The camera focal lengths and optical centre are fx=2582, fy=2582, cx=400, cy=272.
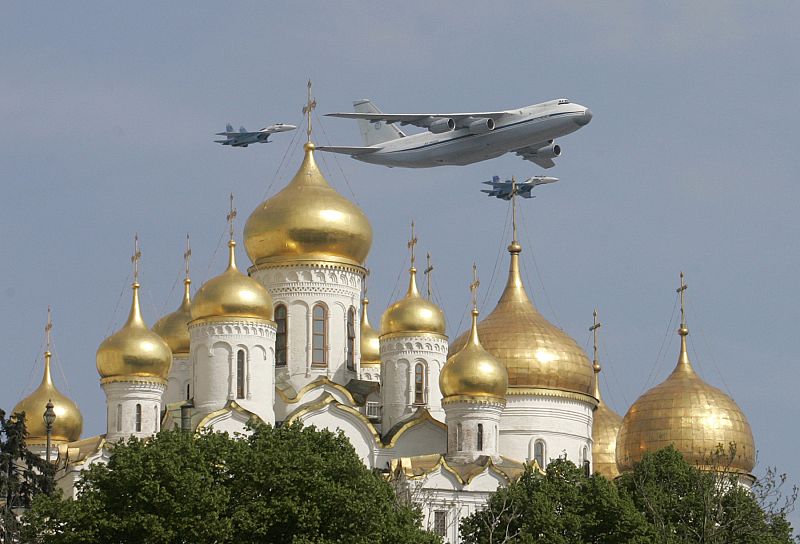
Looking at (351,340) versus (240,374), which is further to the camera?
(351,340)

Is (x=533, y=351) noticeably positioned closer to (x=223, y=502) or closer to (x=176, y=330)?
(x=176, y=330)

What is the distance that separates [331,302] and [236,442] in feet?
69.3

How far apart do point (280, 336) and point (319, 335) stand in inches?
41.8

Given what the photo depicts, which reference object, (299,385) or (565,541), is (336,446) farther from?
(299,385)

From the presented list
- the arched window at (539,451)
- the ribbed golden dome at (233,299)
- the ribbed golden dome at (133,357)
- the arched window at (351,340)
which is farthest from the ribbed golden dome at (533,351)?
the ribbed golden dome at (133,357)

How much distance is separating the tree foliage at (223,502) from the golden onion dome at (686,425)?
23362 millimetres

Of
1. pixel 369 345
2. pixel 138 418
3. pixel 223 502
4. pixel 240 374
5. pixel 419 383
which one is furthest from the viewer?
pixel 369 345

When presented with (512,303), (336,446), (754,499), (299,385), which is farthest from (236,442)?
(512,303)

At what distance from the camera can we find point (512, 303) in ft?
241

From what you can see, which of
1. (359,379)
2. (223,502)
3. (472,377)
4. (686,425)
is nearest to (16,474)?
(223,502)

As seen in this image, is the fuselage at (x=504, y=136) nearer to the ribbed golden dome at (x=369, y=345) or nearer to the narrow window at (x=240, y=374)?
the narrow window at (x=240, y=374)

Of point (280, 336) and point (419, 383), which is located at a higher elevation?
point (280, 336)

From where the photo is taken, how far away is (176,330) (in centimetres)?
7238

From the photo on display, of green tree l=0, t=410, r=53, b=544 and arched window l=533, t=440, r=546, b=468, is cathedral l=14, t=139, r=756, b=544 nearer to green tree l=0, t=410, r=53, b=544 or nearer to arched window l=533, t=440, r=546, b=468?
arched window l=533, t=440, r=546, b=468
